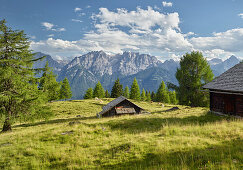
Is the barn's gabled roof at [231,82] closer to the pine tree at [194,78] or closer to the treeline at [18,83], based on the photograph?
the pine tree at [194,78]

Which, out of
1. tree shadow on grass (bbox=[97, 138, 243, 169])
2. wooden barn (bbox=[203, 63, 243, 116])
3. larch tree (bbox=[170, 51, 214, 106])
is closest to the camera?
tree shadow on grass (bbox=[97, 138, 243, 169])

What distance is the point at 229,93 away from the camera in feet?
53.1

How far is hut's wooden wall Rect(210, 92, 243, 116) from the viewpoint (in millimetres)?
15742

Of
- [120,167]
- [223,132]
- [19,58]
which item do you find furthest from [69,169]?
[19,58]

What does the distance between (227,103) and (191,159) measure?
606 inches

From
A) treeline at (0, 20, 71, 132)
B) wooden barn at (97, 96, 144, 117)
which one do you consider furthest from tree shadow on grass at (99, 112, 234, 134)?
wooden barn at (97, 96, 144, 117)

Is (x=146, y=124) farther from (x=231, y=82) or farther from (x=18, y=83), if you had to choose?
(x=18, y=83)

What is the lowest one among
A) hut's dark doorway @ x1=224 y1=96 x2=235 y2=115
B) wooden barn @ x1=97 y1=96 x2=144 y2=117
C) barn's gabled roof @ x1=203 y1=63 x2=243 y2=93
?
wooden barn @ x1=97 y1=96 x2=144 y2=117

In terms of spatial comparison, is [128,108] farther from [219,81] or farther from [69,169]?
[69,169]

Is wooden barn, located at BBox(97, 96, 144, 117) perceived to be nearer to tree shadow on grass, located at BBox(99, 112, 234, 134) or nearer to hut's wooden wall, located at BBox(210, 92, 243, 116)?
tree shadow on grass, located at BBox(99, 112, 234, 134)

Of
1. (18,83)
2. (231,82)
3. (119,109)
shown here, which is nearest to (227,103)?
(231,82)

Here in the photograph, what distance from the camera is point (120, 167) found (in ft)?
19.0

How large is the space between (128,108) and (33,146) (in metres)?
21.4

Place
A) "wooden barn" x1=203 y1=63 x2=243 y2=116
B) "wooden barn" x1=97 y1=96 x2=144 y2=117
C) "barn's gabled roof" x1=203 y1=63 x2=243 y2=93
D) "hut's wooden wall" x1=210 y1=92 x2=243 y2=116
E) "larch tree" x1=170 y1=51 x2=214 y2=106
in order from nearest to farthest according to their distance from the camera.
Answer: "barn's gabled roof" x1=203 y1=63 x2=243 y2=93 < "wooden barn" x1=203 y1=63 x2=243 y2=116 < "hut's wooden wall" x1=210 y1=92 x2=243 y2=116 < "wooden barn" x1=97 y1=96 x2=144 y2=117 < "larch tree" x1=170 y1=51 x2=214 y2=106
